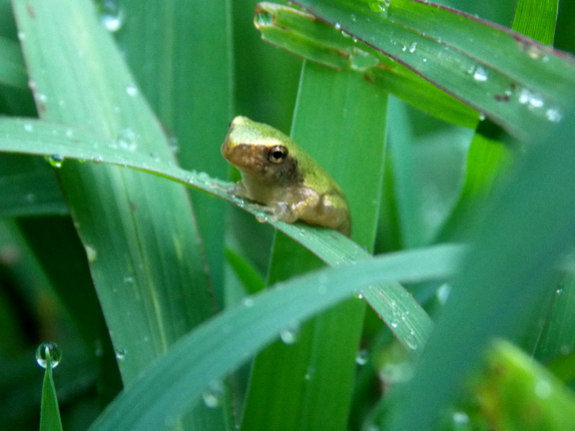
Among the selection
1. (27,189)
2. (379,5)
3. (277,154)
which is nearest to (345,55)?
(379,5)

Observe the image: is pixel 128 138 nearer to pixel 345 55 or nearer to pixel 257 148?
pixel 257 148

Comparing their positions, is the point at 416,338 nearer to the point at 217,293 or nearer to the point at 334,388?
the point at 334,388

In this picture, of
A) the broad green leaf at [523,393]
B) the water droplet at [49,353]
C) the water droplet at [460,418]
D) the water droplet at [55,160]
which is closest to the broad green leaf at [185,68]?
the water droplet at [55,160]

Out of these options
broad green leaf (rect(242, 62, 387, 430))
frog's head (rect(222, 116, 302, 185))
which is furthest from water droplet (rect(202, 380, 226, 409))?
frog's head (rect(222, 116, 302, 185))

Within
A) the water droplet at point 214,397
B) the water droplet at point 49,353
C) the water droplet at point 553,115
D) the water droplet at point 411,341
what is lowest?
the water droplet at point 214,397

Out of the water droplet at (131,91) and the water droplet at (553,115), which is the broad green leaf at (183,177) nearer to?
the water droplet at (131,91)

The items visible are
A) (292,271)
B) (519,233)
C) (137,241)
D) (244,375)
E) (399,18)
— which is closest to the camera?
(519,233)

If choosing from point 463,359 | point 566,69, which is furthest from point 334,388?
point 566,69
